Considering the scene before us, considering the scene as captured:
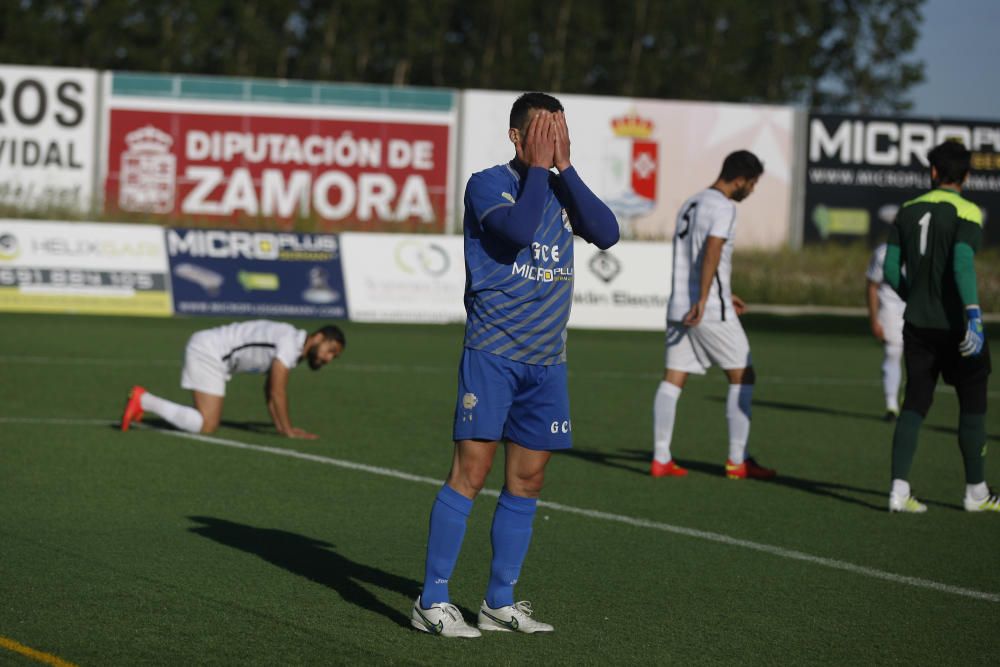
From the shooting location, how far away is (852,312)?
3509 cm

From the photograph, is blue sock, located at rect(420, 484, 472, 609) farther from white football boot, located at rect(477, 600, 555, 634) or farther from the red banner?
the red banner

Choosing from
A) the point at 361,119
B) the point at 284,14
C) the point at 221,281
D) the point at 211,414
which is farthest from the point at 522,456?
the point at 284,14

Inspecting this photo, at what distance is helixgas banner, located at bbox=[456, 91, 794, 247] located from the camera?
4462 cm

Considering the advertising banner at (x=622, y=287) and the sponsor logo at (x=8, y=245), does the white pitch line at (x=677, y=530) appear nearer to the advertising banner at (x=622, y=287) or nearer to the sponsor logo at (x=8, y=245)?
the sponsor logo at (x=8, y=245)

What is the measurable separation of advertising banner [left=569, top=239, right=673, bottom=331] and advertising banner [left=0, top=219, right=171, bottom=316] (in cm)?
697

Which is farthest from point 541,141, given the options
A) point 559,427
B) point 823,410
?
point 823,410

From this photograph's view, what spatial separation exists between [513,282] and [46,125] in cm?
3975

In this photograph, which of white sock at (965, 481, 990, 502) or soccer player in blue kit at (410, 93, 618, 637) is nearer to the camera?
soccer player in blue kit at (410, 93, 618, 637)

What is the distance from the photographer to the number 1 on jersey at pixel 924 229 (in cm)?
895

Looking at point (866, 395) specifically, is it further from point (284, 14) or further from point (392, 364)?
point (284, 14)

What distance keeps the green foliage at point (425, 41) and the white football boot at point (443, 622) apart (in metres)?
56.4

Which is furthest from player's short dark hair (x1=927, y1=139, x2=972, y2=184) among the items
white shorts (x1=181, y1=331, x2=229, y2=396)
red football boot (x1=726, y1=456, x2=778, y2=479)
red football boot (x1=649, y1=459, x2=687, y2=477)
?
white shorts (x1=181, y1=331, x2=229, y2=396)

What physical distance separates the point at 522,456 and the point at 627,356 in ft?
50.9

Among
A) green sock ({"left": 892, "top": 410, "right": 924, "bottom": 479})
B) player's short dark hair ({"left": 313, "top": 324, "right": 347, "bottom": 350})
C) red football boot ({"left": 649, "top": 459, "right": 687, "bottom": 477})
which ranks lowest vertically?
red football boot ({"left": 649, "top": 459, "right": 687, "bottom": 477})
